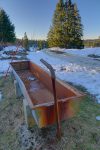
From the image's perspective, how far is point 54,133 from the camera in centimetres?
320

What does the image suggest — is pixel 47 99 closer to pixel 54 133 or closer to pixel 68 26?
pixel 54 133

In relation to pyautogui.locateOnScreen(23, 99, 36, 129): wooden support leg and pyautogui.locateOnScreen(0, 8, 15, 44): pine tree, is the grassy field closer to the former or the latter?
pyautogui.locateOnScreen(23, 99, 36, 129): wooden support leg

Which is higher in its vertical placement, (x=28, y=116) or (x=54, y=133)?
(x=28, y=116)

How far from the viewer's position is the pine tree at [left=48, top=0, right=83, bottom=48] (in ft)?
88.2

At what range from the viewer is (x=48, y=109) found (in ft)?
9.10

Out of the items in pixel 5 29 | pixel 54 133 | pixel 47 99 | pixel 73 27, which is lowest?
pixel 54 133

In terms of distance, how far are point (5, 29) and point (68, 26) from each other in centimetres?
1399

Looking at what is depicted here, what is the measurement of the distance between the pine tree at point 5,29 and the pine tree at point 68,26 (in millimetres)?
11867

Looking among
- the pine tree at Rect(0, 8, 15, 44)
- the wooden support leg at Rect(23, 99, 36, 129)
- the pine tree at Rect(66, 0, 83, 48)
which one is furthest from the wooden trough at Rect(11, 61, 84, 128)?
the pine tree at Rect(0, 8, 15, 44)

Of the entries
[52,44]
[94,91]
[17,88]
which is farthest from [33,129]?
[52,44]

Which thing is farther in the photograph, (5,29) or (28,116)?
(5,29)

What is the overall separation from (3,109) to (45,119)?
2226 millimetres

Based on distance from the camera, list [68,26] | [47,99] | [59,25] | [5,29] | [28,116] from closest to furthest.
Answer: [28,116] < [47,99] < [68,26] < [59,25] < [5,29]

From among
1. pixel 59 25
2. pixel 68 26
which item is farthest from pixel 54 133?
pixel 59 25
